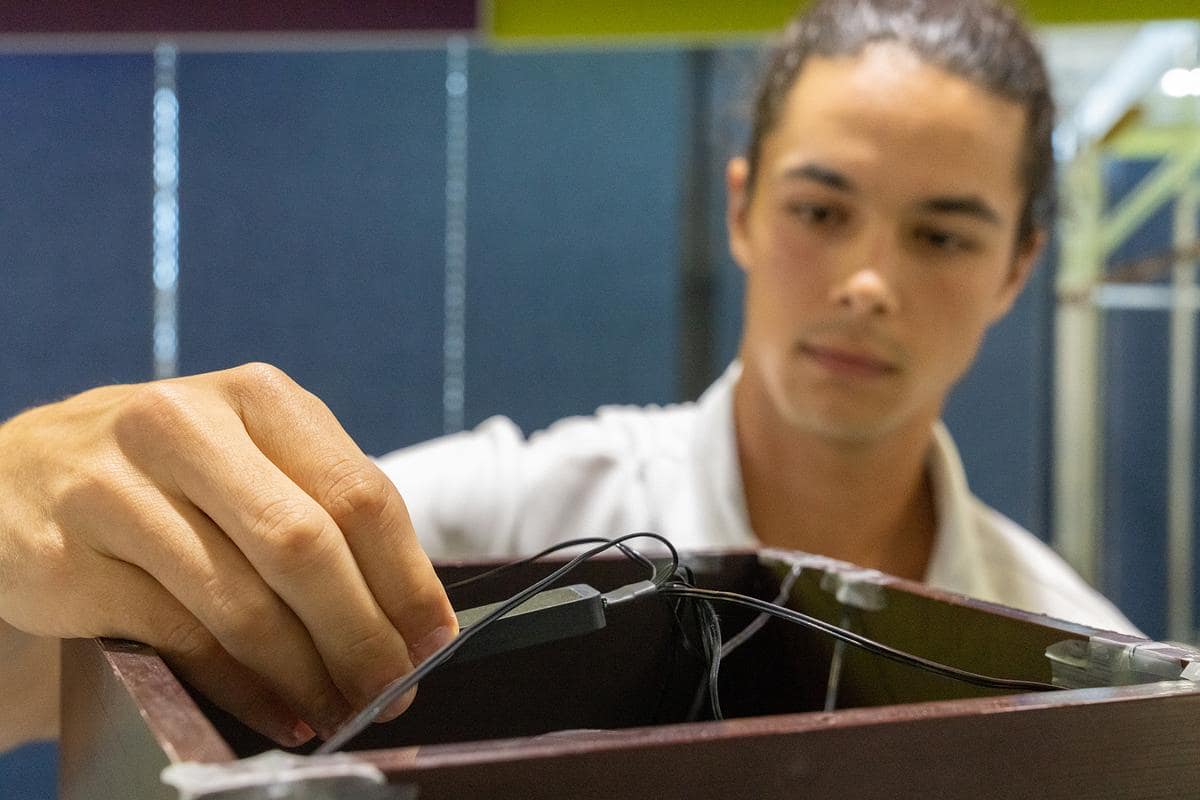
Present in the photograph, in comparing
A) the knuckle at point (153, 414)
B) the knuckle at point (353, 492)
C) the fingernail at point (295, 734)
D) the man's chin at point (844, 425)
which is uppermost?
the knuckle at point (153, 414)

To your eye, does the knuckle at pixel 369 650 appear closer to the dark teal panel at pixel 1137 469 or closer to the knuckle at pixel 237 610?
the knuckle at pixel 237 610

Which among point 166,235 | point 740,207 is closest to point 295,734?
point 740,207

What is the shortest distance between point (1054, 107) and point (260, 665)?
0.94 m

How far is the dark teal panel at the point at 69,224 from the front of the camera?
187 cm

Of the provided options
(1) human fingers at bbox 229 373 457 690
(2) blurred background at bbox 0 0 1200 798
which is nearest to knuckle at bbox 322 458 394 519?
(1) human fingers at bbox 229 373 457 690

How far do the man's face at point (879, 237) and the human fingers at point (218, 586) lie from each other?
1.90 ft

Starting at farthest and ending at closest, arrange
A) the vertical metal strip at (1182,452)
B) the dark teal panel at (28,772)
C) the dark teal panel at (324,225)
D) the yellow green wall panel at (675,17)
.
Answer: the vertical metal strip at (1182,452), the dark teal panel at (324,225), the dark teal panel at (28,772), the yellow green wall panel at (675,17)

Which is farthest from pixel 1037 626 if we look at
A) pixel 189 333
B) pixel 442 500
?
pixel 189 333

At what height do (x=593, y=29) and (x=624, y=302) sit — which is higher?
(x=593, y=29)

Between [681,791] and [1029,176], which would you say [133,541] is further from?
[1029,176]

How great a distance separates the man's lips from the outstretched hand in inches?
21.6

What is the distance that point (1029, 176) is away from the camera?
2.97ft

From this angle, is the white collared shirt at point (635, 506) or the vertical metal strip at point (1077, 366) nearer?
the white collared shirt at point (635, 506)

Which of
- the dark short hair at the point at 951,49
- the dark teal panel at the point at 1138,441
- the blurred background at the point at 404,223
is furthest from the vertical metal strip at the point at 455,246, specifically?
the dark teal panel at the point at 1138,441
